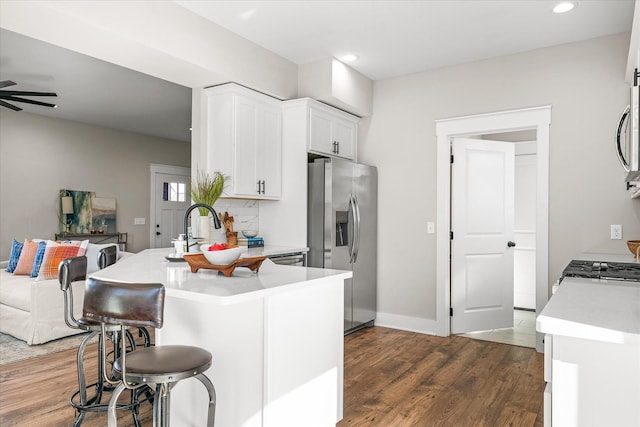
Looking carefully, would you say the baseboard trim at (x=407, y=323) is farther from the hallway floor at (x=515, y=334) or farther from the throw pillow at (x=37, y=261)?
the throw pillow at (x=37, y=261)

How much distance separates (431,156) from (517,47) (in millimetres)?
1248

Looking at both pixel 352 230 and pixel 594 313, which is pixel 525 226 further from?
pixel 594 313

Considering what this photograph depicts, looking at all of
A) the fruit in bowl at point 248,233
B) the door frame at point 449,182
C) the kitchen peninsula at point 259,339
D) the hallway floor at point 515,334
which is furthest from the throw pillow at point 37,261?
the hallway floor at point 515,334

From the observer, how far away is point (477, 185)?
448 cm

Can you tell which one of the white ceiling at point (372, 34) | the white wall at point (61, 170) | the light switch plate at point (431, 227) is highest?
the white ceiling at point (372, 34)

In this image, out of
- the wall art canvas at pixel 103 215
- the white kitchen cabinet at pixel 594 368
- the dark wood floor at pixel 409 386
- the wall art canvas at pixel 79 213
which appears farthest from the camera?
the wall art canvas at pixel 103 215

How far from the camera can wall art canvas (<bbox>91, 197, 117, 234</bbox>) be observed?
7156mm

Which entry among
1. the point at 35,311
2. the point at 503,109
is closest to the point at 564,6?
the point at 503,109

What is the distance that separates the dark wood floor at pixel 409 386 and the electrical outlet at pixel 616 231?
1189 millimetres

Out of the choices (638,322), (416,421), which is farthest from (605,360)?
(416,421)

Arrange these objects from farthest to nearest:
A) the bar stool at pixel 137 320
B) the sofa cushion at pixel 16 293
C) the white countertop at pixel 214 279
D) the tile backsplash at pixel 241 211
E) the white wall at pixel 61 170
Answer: the white wall at pixel 61 170 < the tile backsplash at pixel 241 211 < the sofa cushion at pixel 16 293 < the white countertop at pixel 214 279 < the bar stool at pixel 137 320

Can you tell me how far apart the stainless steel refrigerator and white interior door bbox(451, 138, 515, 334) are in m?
0.86

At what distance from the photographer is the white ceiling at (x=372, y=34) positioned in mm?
3221

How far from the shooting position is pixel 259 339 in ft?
5.99
